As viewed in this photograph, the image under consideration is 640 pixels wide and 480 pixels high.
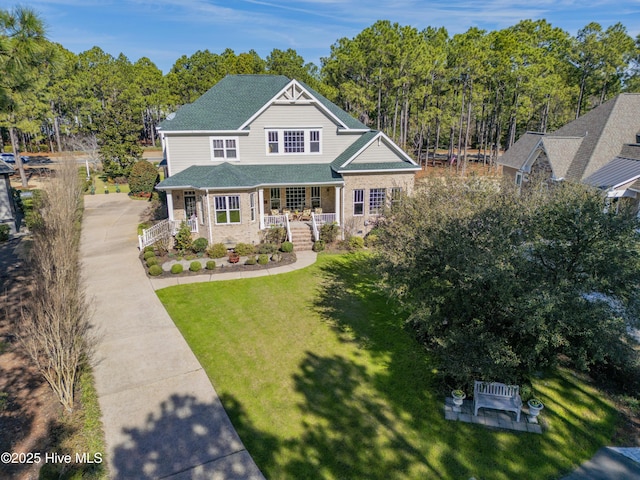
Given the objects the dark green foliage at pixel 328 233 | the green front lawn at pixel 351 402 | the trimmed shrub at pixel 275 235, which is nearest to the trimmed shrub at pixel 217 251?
the trimmed shrub at pixel 275 235

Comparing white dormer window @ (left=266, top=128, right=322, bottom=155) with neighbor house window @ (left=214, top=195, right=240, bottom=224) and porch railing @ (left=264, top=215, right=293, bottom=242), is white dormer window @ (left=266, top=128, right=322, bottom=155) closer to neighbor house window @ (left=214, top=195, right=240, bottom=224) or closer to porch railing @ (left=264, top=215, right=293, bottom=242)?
porch railing @ (left=264, top=215, right=293, bottom=242)

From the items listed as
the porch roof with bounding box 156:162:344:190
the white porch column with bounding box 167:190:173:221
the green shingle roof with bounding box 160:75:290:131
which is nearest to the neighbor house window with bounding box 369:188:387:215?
the porch roof with bounding box 156:162:344:190

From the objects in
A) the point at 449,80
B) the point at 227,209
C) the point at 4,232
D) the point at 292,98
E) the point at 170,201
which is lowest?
the point at 4,232

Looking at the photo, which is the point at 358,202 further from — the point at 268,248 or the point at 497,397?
the point at 497,397

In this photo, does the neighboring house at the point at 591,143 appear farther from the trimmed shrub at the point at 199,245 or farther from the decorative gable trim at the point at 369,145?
the trimmed shrub at the point at 199,245

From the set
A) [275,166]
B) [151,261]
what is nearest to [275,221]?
[275,166]

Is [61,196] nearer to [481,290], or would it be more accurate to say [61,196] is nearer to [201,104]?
[201,104]
